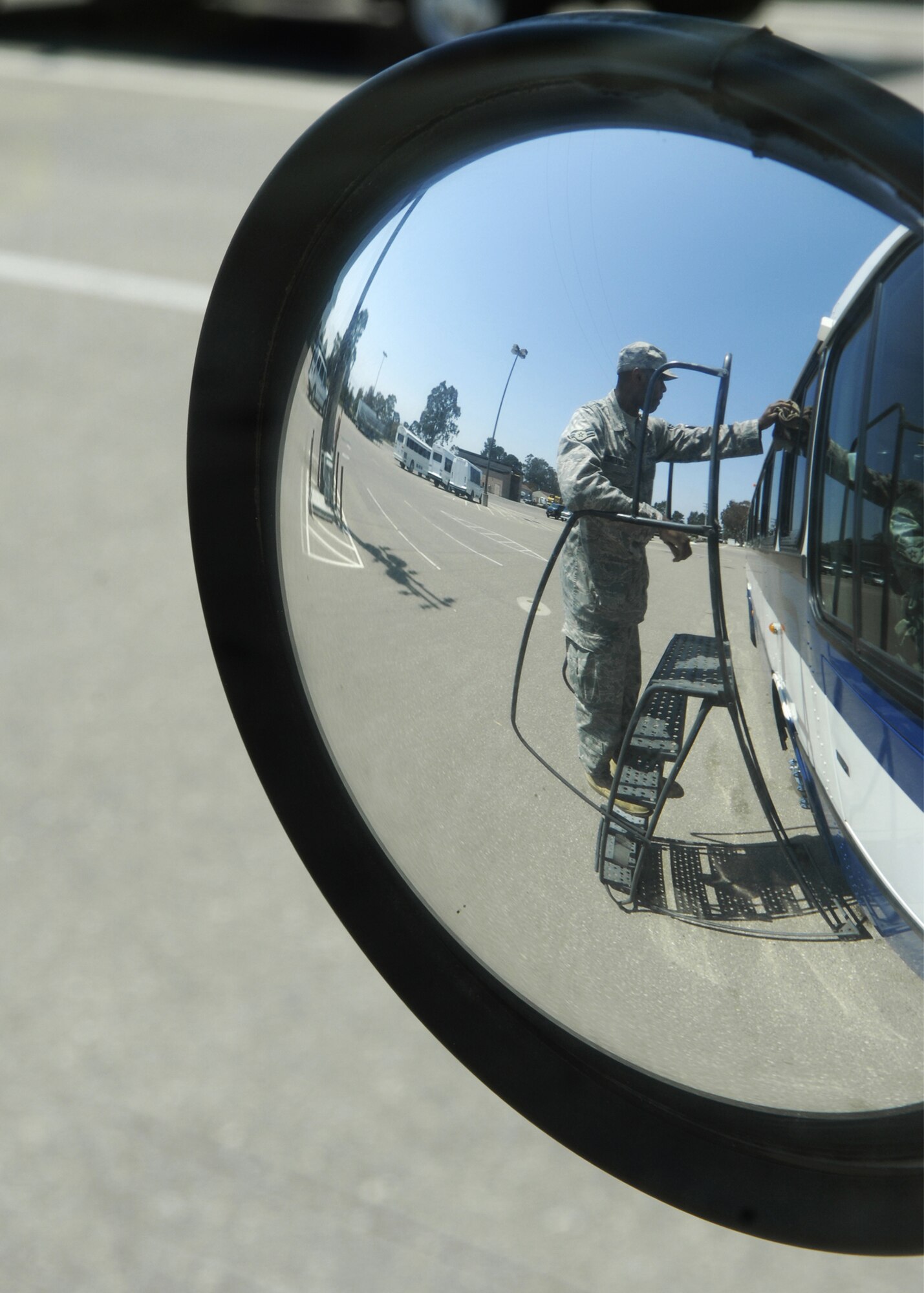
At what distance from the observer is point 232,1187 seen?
2082mm

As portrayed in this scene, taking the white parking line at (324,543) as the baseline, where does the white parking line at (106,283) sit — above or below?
above

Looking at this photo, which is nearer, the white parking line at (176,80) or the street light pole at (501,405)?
the street light pole at (501,405)

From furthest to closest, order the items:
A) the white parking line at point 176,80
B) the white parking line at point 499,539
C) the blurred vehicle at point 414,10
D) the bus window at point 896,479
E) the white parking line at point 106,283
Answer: the blurred vehicle at point 414,10 < the white parking line at point 176,80 < the white parking line at point 106,283 < the white parking line at point 499,539 < the bus window at point 896,479

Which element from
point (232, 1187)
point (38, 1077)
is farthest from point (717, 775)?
point (38, 1077)

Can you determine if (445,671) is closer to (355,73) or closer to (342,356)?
(342,356)

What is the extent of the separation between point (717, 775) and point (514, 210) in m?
0.27

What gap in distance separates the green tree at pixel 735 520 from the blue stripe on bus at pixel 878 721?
6 cm

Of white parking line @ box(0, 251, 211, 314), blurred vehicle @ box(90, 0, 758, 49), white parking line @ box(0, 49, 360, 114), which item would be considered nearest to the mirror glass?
white parking line @ box(0, 251, 211, 314)

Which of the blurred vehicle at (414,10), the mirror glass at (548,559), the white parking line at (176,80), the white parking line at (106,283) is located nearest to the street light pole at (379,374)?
the mirror glass at (548,559)

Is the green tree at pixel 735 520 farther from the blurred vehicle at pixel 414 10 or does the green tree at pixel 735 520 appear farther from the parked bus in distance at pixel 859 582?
the blurred vehicle at pixel 414 10

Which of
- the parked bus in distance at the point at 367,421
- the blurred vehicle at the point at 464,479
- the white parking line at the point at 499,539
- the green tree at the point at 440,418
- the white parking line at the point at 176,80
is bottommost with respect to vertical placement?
the white parking line at the point at 499,539

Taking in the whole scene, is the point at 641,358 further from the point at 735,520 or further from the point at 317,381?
the point at 317,381

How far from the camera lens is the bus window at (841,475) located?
48 centimetres

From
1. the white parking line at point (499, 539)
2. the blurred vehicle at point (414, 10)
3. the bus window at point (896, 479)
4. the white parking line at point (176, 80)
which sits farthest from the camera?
the blurred vehicle at point (414, 10)
